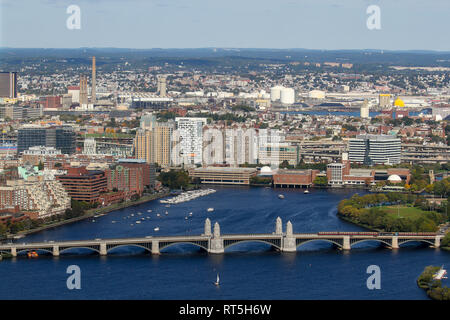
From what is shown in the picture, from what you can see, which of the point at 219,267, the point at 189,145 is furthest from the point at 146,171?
the point at 219,267

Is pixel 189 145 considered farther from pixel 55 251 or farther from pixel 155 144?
pixel 55 251

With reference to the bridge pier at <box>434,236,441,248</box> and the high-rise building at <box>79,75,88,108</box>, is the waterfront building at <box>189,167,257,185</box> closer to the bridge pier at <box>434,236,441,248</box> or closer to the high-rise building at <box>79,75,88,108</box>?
the bridge pier at <box>434,236,441,248</box>

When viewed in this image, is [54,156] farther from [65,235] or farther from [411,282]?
[411,282]

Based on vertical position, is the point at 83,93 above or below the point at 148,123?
below

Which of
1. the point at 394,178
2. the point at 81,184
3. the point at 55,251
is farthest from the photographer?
the point at 394,178

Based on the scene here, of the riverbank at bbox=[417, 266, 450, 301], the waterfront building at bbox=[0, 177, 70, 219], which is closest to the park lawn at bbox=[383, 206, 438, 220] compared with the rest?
the riverbank at bbox=[417, 266, 450, 301]

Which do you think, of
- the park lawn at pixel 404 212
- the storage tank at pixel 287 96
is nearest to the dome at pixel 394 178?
the park lawn at pixel 404 212
